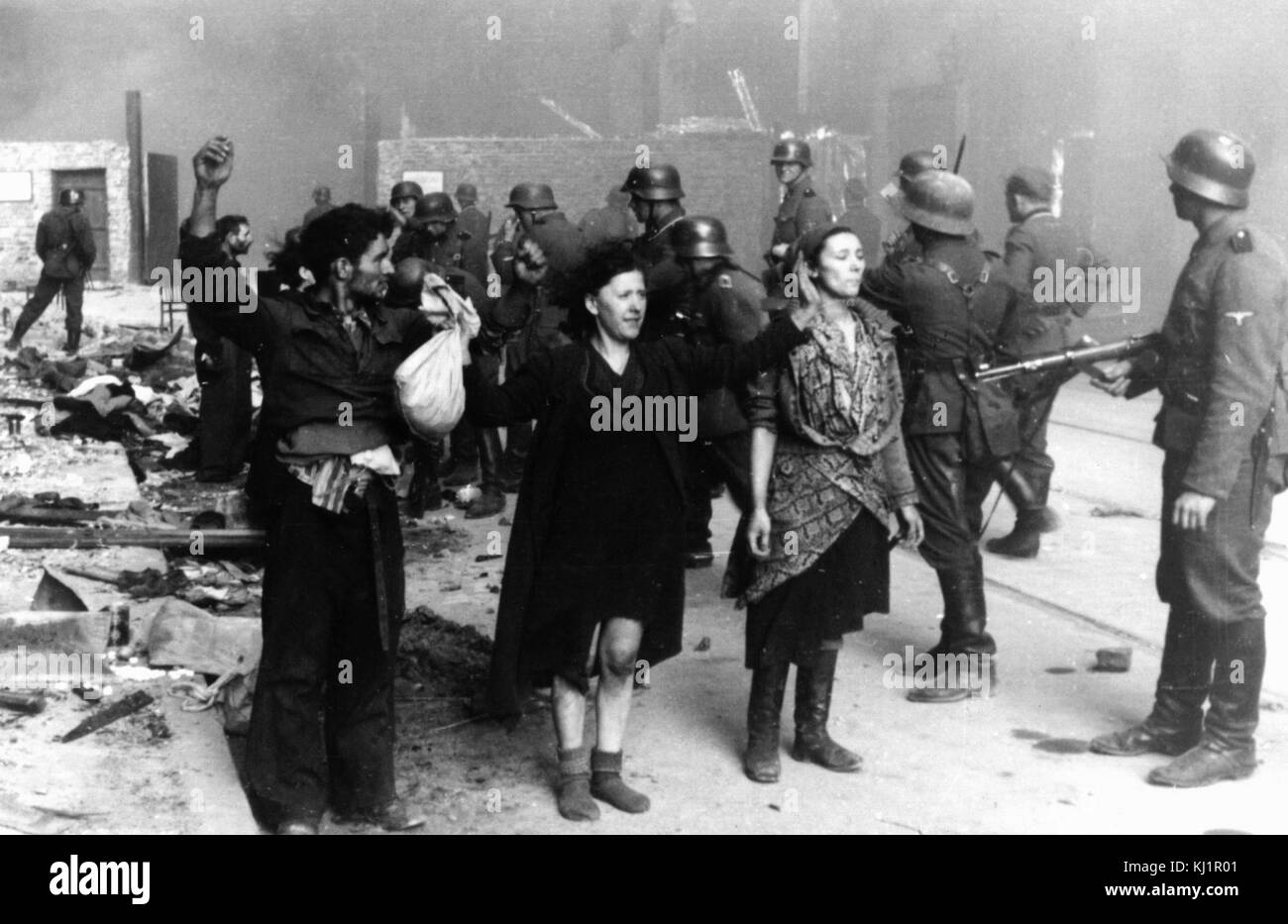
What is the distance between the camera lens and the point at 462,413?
4473mm

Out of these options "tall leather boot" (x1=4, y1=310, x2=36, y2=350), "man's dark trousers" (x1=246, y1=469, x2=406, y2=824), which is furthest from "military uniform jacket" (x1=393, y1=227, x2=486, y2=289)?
"tall leather boot" (x1=4, y1=310, x2=36, y2=350)

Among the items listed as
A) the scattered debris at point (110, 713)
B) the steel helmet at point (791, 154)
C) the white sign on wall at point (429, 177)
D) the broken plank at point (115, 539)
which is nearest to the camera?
the scattered debris at point (110, 713)

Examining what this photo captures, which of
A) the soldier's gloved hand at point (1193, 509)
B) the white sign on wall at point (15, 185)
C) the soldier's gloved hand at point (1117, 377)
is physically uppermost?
the white sign on wall at point (15, 185)

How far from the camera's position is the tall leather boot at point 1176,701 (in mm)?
5207

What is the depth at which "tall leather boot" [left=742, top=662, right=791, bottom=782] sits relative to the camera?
202 inches

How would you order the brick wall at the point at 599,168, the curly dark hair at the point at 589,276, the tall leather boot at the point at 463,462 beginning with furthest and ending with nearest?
1. the brick wall at the point at 599,168
2. the tall leather boot at the point at 463,462
3. the curly dark hair at the point at 589,276

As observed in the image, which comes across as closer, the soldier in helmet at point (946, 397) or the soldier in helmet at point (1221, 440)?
the soldier in helmet at point (1221, 440)

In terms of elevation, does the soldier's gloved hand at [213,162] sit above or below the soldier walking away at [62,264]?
above

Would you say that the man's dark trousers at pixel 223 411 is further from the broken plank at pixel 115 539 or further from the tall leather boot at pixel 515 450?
the broken plank at pixel 115 539

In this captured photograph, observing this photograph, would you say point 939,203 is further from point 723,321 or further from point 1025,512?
point 1025,512

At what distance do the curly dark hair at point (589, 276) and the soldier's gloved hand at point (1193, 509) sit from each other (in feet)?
6.49

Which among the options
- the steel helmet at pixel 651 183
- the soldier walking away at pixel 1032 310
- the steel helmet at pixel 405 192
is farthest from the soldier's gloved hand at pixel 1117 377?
the steel helmet at pixel 405 192

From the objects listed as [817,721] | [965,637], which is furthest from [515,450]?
[817,721]
